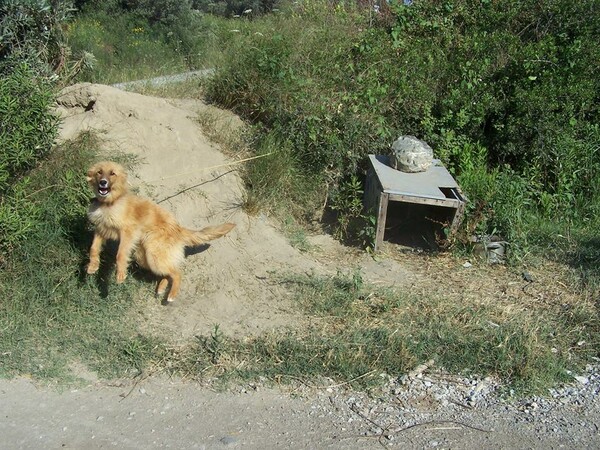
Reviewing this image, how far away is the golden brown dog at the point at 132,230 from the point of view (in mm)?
5816

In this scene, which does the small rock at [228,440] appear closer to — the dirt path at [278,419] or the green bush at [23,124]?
Result: the dirt path at [278,419]

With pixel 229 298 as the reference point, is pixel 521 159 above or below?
above

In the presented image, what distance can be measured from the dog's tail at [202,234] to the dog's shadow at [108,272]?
51cm

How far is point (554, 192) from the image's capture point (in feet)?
27.6

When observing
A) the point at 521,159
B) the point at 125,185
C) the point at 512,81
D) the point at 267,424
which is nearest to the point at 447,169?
the point at 521,159

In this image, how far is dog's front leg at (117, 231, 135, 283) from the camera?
5812mm

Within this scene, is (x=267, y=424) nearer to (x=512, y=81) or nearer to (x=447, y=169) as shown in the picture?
(x=447, y=169)

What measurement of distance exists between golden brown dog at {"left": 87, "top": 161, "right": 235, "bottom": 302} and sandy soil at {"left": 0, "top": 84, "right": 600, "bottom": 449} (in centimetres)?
39

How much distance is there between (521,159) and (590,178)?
895mm

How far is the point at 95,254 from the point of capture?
233 inches

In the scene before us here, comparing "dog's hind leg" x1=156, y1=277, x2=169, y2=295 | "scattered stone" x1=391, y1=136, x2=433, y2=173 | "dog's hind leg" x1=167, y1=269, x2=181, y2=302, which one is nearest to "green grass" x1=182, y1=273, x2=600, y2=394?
"dog's hind leg" x1=167, y1=269, x2=181, y2=302

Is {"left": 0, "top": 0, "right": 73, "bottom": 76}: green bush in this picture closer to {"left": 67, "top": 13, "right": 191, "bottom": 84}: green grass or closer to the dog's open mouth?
{"left": 67, "top": 13, "right": 191, "bottom": 84}: green grass

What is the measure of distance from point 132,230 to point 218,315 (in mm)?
1110

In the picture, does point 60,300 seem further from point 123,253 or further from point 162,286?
point 162,286
